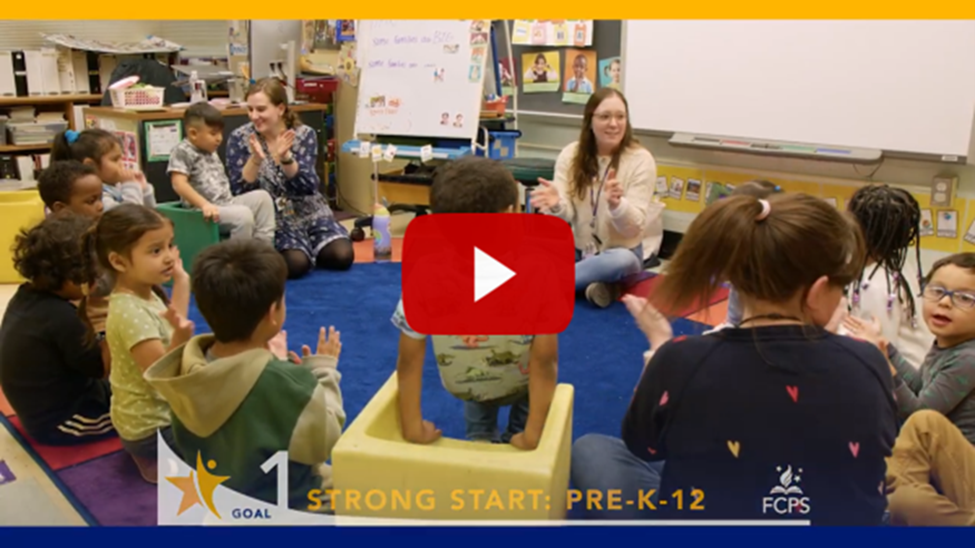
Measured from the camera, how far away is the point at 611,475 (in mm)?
1244

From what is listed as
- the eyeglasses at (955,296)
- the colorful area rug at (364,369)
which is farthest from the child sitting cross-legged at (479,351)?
the eyeglasses at (955,296)

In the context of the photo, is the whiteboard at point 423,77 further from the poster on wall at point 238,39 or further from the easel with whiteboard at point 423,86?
the poster on wall at point 238,39

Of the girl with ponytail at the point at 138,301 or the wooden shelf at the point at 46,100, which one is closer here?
the girl with ponytail at the point at 138,301

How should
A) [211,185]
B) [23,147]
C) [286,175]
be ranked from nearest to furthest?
[211,185] < [286,175] < [23,147]

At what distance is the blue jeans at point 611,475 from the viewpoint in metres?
1.19

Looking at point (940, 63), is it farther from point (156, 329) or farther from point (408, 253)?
point (156, 329)

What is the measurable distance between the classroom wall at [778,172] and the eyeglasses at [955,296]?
166 cm

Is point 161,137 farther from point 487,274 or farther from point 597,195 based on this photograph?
point 487,274

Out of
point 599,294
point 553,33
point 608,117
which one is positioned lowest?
point 599,294

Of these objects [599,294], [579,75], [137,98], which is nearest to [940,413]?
[599,294]

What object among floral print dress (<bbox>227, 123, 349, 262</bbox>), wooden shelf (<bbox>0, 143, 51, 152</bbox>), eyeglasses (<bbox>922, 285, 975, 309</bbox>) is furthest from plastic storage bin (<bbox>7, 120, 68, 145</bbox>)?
eyeglasses (<bbox>922, 285, 975, 309</bbox>)

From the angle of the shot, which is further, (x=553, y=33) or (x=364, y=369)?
(x=553, y=33)

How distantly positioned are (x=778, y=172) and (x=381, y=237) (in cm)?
165

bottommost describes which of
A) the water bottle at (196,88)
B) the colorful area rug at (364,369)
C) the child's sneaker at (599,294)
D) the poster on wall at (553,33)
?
the colorful area rug at (364,369)
